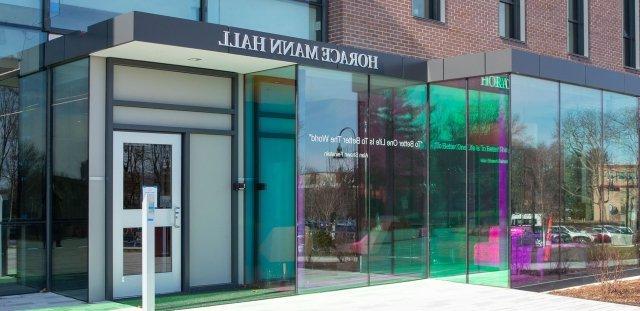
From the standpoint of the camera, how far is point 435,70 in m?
12.9

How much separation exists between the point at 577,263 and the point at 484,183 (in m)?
2.34

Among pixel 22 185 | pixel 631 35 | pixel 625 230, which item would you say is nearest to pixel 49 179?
pixel 22 185

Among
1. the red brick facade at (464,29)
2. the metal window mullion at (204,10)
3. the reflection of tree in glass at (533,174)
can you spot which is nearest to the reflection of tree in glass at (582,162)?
the reflection of tree in glass at (533,174)

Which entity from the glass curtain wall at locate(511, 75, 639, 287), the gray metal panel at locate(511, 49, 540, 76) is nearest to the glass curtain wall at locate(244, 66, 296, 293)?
the gray metal panel at locate(511, 49, 540, 76)

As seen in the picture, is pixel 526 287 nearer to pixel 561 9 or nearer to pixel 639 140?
pixel 639 140

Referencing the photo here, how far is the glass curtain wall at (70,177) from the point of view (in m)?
10.4


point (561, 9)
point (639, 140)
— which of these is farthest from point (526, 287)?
point (561, 9)

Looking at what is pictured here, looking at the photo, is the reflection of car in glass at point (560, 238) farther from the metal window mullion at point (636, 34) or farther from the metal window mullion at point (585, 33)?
the metal window mullion at point (636, 34)

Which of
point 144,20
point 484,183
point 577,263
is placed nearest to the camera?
point 144,20

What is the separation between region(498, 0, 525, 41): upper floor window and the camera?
16719 mm

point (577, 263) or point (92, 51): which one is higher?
point (92, 51)

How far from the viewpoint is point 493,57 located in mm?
11914

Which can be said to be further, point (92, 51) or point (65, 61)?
point (65, 61)

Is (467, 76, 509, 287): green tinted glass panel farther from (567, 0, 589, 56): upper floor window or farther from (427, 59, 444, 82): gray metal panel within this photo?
(567, 0, 589, 56): upper floor window
